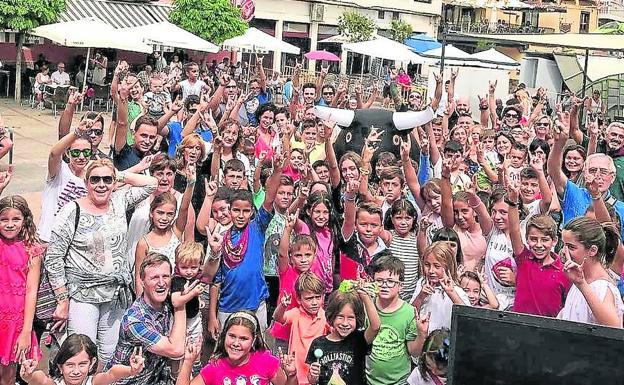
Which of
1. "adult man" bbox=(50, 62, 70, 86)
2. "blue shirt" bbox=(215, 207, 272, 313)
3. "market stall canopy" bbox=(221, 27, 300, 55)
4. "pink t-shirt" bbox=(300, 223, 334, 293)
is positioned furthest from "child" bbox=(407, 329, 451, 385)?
"market stall canopy" bbox=(221, 27, 300, 55)

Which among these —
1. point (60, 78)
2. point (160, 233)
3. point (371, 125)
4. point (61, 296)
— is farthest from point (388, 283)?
point (60, 78)

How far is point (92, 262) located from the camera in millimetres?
4859

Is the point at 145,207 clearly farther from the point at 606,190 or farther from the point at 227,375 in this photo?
the point at 606,190

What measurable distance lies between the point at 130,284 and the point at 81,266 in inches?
14.5

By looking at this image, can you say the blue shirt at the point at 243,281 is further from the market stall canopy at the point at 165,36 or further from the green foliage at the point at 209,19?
the green foliage at the point at 209,19

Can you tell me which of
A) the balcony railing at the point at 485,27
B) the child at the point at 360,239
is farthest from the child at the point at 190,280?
the balcony railing at the point at 485,27

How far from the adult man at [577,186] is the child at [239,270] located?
2.18 metres

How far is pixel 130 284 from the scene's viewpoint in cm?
510

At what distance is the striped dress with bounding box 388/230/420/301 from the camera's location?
5.53 metres

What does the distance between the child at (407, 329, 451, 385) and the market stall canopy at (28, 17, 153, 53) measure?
15.5m

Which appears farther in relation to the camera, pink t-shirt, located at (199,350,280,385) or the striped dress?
Answer: the striped dress

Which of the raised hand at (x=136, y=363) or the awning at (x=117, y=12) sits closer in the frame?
the raised hand at (x=136, y=363)

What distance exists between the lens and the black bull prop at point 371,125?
8.62 m

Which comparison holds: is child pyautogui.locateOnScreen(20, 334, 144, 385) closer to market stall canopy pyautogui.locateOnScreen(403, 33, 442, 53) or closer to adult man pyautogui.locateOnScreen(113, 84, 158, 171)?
adult man pyautogui.locateOnScreen(113, 84, 158, 171)
